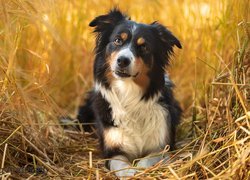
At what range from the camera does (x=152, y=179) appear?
128 inches

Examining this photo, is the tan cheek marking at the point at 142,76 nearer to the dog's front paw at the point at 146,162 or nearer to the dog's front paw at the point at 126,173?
the dog's front paw at the point at 146,162

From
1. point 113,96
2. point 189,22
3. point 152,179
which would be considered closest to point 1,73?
point 113,96

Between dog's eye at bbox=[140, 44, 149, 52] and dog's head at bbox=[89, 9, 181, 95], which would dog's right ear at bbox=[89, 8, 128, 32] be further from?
dog's eye at bbox=[140, 44, 149, 52]

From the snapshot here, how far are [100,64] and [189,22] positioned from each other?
2011 mm

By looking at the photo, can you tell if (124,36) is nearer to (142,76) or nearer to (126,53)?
(126,53)

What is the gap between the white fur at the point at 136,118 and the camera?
4.26 metres

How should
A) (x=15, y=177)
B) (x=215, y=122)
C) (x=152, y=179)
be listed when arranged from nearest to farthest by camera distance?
(x=152, y=179) → (x=15, y=177) → (x=215, y=122)

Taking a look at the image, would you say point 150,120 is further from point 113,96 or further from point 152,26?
point 152,26

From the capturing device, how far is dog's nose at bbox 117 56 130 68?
3893 millimetres

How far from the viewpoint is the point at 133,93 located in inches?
169

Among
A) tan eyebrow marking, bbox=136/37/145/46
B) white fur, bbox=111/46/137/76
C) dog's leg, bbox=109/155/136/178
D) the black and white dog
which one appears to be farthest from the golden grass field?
tan eyebrow marking, bbox=136/37/145/46

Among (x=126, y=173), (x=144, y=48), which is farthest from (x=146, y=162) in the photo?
(x=144, y=48)

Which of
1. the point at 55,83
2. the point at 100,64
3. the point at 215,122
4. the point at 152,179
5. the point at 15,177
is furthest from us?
the point at 55,83

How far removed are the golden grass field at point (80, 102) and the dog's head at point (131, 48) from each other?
12.0 inches
